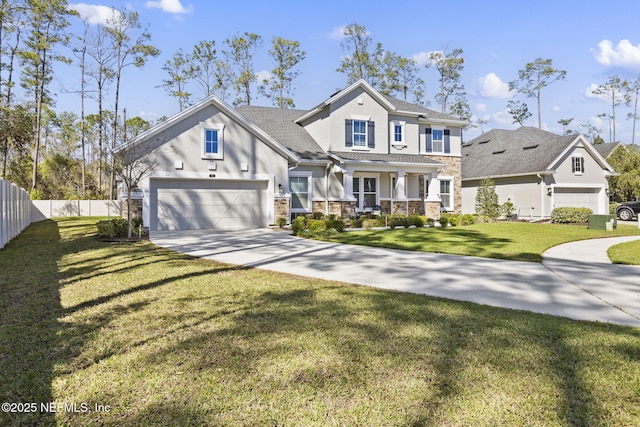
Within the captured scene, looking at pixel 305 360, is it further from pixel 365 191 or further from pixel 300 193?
pixel 365 191

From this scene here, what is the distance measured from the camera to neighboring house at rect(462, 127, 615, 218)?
24875 mm

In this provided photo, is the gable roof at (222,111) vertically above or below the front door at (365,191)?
above

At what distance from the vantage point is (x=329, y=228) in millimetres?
15898

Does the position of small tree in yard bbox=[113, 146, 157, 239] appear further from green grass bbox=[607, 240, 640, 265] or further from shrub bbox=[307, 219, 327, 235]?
→ green grass bbox=[607, 240, 640, 265]

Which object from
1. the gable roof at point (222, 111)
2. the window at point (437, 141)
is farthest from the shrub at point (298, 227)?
the window at point (437, 141)

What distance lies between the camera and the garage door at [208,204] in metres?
17.0

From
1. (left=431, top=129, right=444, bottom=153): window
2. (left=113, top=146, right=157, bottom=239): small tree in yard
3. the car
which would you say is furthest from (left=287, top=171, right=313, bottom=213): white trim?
the car

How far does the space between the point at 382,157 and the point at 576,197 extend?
47.7 feet

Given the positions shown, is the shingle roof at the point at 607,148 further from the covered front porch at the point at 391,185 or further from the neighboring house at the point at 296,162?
the covered front porch at the point at 391,185

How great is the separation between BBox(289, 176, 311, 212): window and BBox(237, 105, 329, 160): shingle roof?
4.11 feet

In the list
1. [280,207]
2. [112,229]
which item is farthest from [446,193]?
[112,229]

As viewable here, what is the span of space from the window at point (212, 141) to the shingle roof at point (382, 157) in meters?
6.29

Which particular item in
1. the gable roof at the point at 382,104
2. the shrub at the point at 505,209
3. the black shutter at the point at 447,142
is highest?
the gable roof at the point at 382,104

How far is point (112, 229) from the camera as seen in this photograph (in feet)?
45.6
